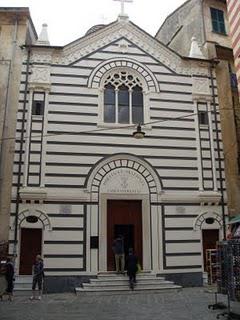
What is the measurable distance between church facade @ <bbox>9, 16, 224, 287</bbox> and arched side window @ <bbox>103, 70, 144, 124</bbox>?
0.17ft

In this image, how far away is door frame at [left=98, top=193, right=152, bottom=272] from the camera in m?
17.3

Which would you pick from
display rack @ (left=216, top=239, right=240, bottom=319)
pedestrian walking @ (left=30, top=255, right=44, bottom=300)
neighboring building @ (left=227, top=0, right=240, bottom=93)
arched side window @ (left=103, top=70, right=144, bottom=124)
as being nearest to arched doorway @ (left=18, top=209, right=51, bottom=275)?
pedestrian walking @ (left=30, top=255, right=44, bottom=300)

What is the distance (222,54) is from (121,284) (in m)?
12.9

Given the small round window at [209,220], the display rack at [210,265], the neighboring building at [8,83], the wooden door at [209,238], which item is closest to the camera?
the display rack at [210,265]

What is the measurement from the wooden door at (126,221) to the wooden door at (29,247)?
3.03 metres

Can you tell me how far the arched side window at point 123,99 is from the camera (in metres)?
19.3

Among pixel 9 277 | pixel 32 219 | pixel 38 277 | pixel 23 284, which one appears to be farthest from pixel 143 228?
pixel 9 277

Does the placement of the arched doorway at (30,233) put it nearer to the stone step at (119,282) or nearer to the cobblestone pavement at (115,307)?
the cobblestone pavement at (115,307)

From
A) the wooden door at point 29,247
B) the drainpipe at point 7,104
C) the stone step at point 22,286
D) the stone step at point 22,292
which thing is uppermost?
the drainpipe at point 7,104

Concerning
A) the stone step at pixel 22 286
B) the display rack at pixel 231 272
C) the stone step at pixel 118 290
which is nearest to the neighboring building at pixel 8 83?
the stone step at pixel 22 286

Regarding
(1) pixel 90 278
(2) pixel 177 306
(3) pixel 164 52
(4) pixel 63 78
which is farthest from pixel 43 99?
(2) pixel 177 306

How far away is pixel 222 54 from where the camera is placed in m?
21.6

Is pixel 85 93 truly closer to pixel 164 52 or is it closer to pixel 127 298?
pixel 164 52

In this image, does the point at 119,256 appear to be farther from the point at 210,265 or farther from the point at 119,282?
the point at 210,265
